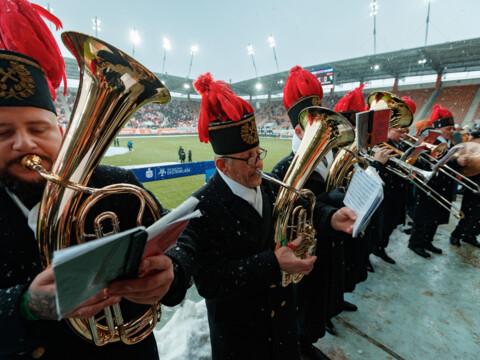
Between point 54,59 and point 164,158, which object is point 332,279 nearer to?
point 54,59

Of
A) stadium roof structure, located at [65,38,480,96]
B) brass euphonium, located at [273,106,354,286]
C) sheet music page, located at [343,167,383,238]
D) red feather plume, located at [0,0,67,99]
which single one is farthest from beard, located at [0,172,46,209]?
stadium roof structure, located at [65,38,480,96]

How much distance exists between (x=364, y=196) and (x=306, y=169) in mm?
473

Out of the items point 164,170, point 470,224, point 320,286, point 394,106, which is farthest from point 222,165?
point 470,224

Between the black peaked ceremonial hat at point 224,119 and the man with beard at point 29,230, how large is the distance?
2.64ft

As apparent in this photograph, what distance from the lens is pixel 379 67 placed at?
24.9 m

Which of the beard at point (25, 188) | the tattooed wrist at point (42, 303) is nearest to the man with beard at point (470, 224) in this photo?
the tattooed wrist at point (42, 303)

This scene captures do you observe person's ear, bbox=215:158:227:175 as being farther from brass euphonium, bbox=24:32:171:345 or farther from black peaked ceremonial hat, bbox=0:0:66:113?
black peaked ceremonial hat, bbox=0:0:66:113

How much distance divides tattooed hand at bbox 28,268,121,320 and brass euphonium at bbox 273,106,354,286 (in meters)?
1.04

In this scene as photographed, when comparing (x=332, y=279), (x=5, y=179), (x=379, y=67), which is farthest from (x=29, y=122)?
(x=379, y=67)

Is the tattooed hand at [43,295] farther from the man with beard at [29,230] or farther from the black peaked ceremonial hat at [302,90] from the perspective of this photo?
the black peaked ceremonial hat at [302,90]

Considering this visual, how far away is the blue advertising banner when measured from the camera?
503 centimetres

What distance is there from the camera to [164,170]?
5.51 m

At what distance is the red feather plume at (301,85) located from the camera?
2498 mm

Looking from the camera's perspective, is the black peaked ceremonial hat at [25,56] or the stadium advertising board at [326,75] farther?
the stadium advertising board at [326,75]
